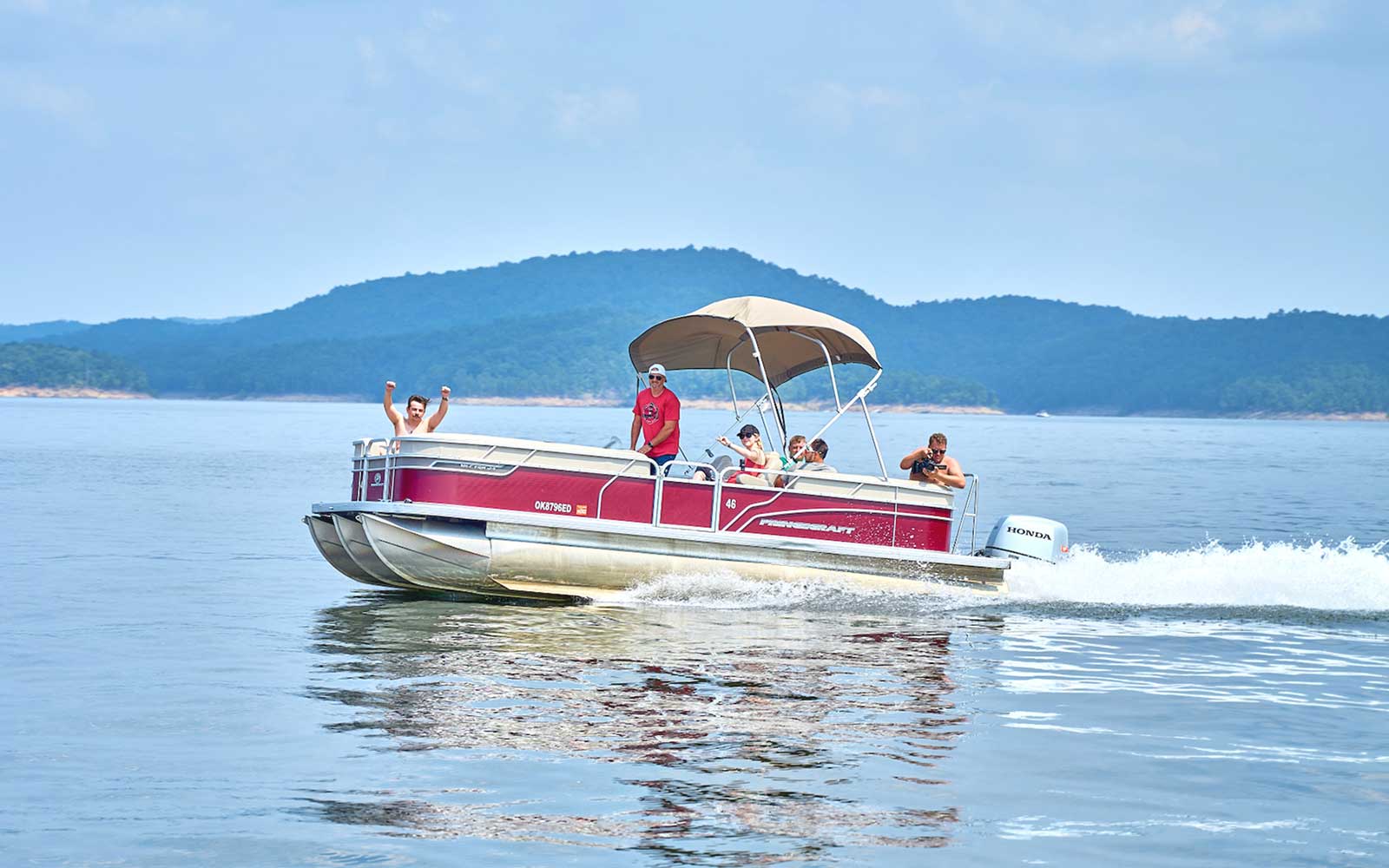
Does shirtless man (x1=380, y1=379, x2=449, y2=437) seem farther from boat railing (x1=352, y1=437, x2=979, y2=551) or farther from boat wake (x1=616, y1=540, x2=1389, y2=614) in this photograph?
boat wake (x1=616, y1=540, x2=1389, y2=614)

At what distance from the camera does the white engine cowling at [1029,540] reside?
54.1ft

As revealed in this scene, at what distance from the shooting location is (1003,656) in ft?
43.7

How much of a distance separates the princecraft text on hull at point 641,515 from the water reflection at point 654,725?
0.49 metres

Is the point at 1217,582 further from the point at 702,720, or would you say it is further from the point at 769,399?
Answer: the point at 702,720

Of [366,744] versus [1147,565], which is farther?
[1147,565]

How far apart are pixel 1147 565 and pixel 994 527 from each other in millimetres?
2404

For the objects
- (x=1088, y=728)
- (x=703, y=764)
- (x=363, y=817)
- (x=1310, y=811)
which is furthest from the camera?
(x=1088, y=728)

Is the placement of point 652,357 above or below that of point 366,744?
above

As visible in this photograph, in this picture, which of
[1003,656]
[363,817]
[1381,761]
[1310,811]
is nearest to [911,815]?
[1310,811]

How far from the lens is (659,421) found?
1498cm

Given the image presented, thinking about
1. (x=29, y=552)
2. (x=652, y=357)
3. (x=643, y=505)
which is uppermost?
(x=652, y=357)

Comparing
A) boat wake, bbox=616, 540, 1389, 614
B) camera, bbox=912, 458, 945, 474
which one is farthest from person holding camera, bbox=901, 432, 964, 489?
boat wake, bbox=616, 540, 1389, 614

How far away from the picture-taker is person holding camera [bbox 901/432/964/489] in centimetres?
1571

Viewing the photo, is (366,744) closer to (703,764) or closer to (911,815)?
(703,764)
